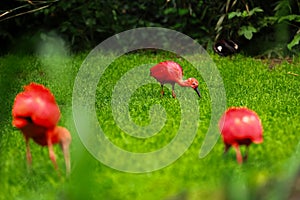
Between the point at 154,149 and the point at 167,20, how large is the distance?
14.8ft

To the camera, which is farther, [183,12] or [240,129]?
[183,12]

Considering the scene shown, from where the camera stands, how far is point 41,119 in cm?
207

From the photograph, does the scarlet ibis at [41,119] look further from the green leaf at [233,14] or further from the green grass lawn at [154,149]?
the green leaf at [233,14]

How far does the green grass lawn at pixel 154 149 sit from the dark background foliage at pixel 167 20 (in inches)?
72.6

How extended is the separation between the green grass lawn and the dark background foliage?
6.05 ft

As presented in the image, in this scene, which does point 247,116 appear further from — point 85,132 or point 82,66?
point 82,66

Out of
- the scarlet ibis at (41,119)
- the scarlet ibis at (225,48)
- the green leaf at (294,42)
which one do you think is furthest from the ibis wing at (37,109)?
the green leaf at (294,42)

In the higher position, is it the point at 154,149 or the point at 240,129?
the point at 240,129

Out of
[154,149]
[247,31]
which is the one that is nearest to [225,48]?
[247,31]

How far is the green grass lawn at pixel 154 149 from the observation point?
112 centimetres

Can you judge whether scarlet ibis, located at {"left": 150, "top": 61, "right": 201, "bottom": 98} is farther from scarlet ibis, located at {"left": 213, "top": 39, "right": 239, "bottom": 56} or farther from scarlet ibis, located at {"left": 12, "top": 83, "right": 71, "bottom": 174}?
scarlet ibis, located at {"left": 213, "top": 39, "right": 239, "bottom": 56}

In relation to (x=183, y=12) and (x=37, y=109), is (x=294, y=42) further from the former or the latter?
(x=37, y=109)

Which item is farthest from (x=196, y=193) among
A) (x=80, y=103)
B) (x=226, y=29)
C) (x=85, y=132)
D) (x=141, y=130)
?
(x=226, y=29)

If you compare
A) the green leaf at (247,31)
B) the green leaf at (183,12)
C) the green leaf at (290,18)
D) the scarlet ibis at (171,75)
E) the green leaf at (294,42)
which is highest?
the scarlet ibis at (171,75)
